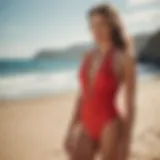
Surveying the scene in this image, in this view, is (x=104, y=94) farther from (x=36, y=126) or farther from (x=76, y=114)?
(x=36, y=126)

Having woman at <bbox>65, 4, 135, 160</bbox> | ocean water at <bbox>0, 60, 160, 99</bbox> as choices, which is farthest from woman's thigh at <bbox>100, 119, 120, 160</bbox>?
ocean water at <bbox>0, 60, 160, 99</bbox>

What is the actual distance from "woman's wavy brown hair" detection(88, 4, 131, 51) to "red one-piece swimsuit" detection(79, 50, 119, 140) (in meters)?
0.04

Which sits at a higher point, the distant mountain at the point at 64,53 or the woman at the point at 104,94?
the distant mountain at the point at 64,53

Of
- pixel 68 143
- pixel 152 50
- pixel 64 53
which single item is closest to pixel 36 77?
pixel 64 53

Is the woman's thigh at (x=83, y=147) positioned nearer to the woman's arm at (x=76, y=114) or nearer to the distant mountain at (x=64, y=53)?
the woman's arm at (x=76, y=114)

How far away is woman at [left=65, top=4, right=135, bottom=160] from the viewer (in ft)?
3.54

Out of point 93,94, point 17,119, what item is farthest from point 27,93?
point 93,94

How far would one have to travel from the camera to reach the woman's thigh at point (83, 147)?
1.11 meters

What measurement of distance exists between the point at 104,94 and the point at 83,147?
17 cm

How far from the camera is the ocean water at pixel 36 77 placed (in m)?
1.10

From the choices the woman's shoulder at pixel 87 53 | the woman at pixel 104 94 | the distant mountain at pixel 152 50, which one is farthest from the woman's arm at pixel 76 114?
the distant mountain at pixel 152 50

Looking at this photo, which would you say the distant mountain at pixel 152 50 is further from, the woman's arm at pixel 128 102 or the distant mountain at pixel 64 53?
the distant mountain at pixel 64 53

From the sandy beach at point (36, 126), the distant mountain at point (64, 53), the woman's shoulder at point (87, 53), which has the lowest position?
the sandy beach at point (36, 126)

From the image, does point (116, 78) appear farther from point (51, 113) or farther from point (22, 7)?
point (22, 7)
